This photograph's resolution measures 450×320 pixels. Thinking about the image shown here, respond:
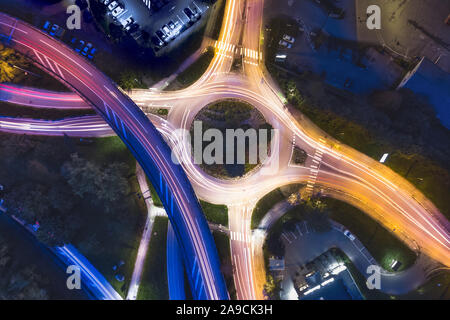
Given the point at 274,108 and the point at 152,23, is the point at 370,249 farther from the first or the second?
the point at 152,23

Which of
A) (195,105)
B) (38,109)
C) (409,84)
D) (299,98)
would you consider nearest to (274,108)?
(299,98)

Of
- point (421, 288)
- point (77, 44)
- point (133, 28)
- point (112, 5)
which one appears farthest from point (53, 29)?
Answer: point (421, 288)

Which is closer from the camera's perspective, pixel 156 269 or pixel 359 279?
pixel 359 279

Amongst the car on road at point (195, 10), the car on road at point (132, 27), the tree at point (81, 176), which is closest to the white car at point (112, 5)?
the car on road at point (132, 27)

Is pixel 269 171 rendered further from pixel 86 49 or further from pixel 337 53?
pixel 86 49

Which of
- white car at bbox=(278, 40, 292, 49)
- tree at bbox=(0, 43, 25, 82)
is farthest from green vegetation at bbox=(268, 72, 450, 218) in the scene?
tree at bbox=(0, 43, 25, 82)
